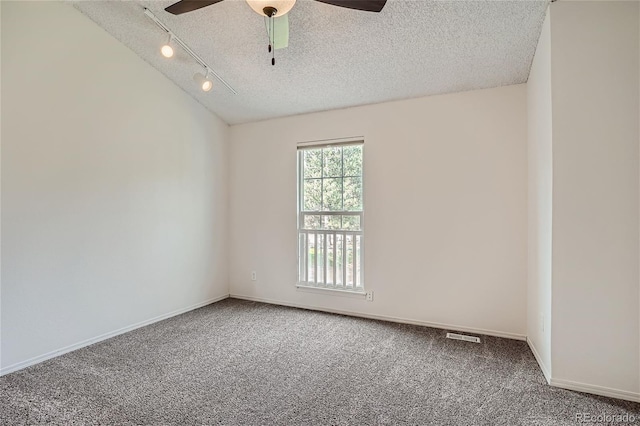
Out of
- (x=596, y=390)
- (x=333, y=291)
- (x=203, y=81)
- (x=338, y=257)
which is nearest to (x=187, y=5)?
(x=203, y=81)

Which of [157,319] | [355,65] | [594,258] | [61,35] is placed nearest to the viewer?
[594,258]

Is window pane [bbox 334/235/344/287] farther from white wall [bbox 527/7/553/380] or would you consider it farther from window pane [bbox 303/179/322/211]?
white wall [bbox 527/7/553/380]

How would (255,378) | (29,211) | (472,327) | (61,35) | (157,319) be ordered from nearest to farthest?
(255,378), (29,211), (61,35), (472,327), (157,319)

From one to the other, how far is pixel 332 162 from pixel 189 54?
71.6 inches

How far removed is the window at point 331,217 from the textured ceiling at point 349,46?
0.65 metres

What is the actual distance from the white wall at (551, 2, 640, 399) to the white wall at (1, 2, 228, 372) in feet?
11.6

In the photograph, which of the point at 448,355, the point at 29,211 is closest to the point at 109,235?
the point at 29,211

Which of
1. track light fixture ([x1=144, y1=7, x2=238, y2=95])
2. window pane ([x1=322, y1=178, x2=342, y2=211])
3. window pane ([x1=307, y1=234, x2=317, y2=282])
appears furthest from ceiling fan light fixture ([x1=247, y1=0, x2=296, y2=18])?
window pane ([x1=307, y1=234, x2=317, y2=282])

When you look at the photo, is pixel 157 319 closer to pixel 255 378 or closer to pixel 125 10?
pixel 255 378

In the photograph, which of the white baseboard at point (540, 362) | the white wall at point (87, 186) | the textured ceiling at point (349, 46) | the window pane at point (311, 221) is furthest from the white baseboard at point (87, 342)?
the white baseboard at point (540, 362)

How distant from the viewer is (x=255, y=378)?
2.22m

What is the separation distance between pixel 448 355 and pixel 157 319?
2.89 metres

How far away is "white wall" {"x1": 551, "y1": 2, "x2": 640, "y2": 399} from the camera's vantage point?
6.32 feet

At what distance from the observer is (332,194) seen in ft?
12.5
